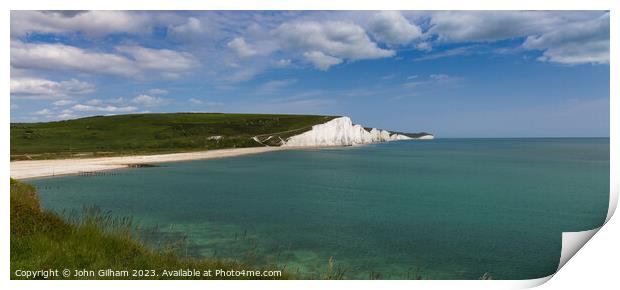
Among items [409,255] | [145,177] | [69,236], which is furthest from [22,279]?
[145,177]

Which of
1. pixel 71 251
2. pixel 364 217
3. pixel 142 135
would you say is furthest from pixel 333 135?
pixel 71 251

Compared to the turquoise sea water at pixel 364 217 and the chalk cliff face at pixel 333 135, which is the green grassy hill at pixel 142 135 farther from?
the turquoise sea water at pixel 364 217

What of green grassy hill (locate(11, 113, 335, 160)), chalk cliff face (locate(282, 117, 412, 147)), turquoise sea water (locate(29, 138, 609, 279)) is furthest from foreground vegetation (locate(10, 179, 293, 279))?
chalk cliff face (locate(282, 117, 412, 147))

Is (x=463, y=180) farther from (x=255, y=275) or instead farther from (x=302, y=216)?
(x=255, y=275)

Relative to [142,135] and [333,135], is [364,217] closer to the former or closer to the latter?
[142,135]


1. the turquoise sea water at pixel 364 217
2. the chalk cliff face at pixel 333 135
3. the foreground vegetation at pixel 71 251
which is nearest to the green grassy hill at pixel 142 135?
the chalk cliff face at pixel 333 135
